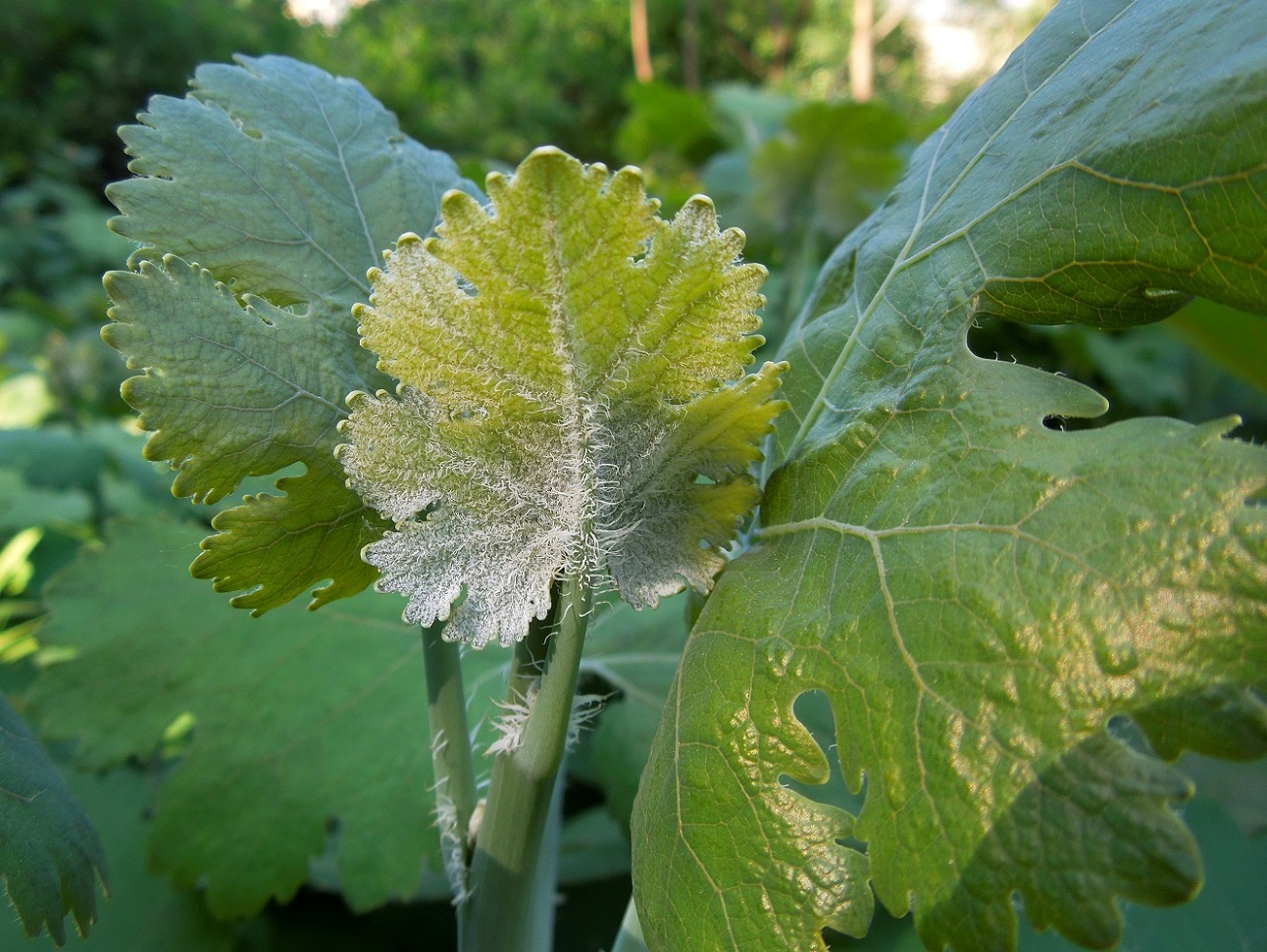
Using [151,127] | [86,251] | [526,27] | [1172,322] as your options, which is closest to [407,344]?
[151,127]

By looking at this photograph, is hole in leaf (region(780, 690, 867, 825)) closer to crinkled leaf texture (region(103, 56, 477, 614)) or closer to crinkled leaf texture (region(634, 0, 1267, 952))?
crinkled leaf texture (region(634, 0, 1267, 952))

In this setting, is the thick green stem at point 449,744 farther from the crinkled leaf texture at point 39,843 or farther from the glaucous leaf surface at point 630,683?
the glaucous leaf surface at point 630,683

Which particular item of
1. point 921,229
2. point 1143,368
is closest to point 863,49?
point 1143,368

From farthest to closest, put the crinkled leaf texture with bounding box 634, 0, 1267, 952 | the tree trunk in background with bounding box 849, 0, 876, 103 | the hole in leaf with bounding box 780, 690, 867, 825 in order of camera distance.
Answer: the tree trunk in background with bounding box 849, 0, 876, 103 < the hole in leaf with bounding box 780, 690, 867, 825 < the crinkled leaf texture with bounding box 634, 0, 1267, 952

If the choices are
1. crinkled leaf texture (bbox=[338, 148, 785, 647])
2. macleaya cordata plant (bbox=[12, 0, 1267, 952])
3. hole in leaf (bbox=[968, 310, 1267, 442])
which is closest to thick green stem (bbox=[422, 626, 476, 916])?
macleaya cordata plant (bbox=[12, 0, 1267, 952])

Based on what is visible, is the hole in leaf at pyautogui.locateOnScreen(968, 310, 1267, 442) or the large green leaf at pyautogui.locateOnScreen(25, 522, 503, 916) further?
the hole in leaf at pyautogui.locateOnScreen(968, 310, 1267, 442)

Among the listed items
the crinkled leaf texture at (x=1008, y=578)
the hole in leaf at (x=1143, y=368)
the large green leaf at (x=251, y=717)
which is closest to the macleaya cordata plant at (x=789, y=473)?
the crinkled leaf texture at (x=1008, y=578)

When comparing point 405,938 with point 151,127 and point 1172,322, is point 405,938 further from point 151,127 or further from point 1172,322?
point 1172,322
